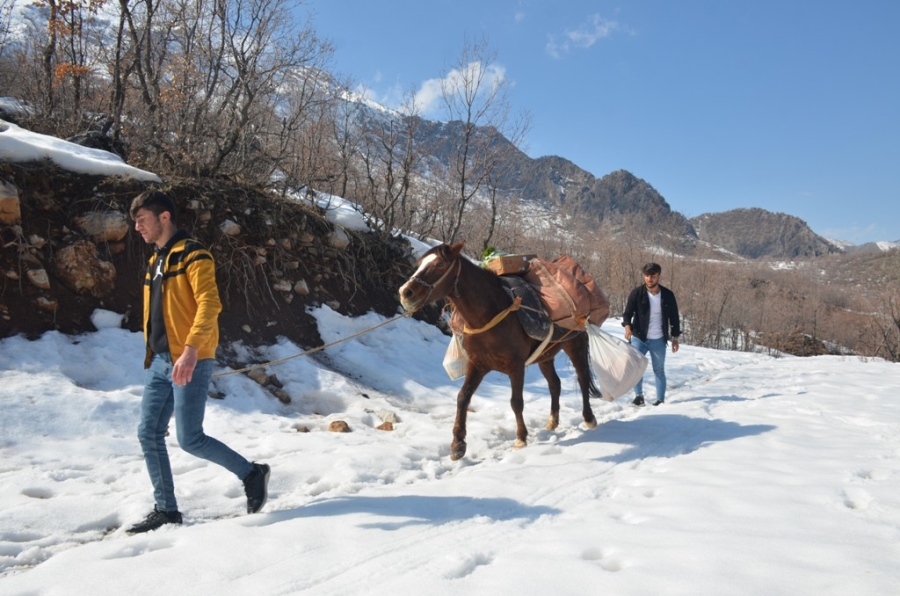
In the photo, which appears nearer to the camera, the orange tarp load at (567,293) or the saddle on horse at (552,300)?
the saddle on horse at (552,300)

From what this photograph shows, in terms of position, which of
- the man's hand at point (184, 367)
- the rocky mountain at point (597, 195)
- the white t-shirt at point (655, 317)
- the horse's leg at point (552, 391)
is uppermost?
the rocky mountain at point (597, 195)

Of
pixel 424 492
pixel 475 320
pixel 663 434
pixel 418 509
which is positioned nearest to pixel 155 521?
pixel 418 509

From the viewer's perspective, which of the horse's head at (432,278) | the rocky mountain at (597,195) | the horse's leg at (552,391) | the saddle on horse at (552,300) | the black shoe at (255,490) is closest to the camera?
the black shoe at (255,490)

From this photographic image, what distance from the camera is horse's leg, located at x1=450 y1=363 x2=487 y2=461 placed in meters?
4.80

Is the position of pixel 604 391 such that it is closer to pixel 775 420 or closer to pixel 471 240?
pixel 775 420

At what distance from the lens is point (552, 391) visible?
602 cm

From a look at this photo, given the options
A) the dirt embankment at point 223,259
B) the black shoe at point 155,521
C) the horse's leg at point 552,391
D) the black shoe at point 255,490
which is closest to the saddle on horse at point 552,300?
the horse's leg at point 552,391

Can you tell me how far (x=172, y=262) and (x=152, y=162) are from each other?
586cm

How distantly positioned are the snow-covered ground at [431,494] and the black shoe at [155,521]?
0.10 meters

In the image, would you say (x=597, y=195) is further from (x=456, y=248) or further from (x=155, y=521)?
(x=155, y=521)

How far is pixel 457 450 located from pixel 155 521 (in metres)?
2.45

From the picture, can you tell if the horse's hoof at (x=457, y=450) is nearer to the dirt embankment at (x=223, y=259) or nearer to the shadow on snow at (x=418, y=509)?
the shadow on snow at (x=418, y=509)

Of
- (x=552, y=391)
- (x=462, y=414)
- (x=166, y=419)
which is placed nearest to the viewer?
(x=166, y=419)

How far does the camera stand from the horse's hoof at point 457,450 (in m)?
4.77
